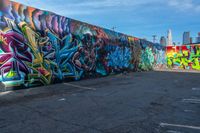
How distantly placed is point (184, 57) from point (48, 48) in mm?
24786

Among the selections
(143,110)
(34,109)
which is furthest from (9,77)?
(143,110)

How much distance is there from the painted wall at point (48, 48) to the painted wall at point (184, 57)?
52.4 ft

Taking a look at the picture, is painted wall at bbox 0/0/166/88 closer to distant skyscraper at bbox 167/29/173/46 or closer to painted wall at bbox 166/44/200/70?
painted wall at bbox 166/44/200/70

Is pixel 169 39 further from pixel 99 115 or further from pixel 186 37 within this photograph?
pixel 99 115

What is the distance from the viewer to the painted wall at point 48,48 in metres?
9.75

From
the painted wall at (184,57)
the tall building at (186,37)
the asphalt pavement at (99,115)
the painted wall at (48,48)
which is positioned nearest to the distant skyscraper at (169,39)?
the tall building at (186,37)

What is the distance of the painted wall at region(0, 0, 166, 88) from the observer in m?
9.75

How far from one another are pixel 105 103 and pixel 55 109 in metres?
1.71

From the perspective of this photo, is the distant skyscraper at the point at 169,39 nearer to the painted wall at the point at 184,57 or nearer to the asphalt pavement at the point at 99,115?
the painted wall at the point at 184,57

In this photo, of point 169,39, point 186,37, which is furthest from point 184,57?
point 186,37

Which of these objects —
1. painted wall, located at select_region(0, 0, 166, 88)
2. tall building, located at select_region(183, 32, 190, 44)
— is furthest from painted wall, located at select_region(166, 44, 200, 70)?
tall building, located at select_region(183, 32, 190, 44)

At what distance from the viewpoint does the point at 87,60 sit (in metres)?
15.4

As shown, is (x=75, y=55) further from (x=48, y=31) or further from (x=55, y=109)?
(x=55, y=109)

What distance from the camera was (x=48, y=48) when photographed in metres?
11.9
